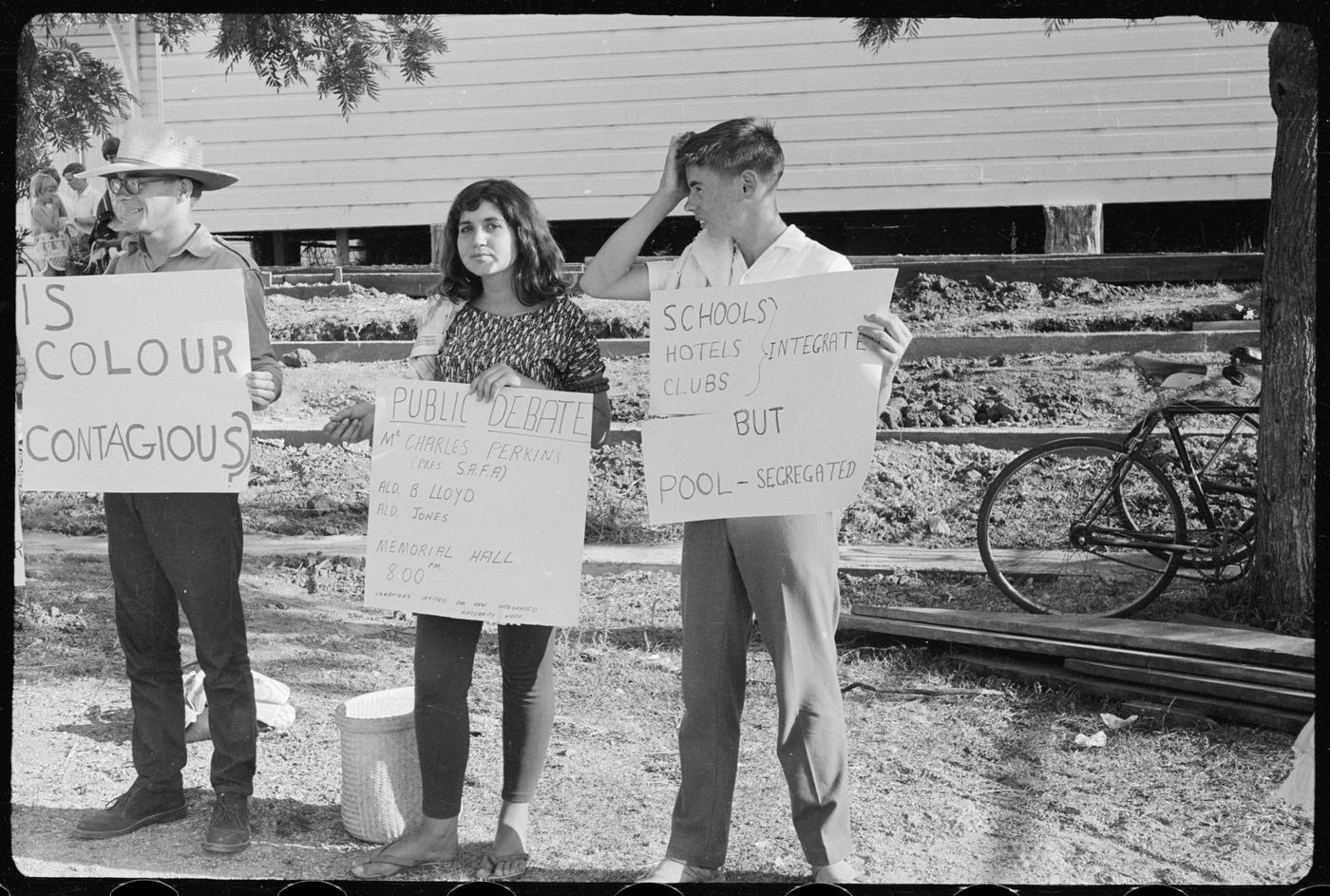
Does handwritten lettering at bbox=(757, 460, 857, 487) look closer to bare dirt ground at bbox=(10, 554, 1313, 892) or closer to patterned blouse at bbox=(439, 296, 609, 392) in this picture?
patterned blouse at bbox=(439, 296, 609, 392)

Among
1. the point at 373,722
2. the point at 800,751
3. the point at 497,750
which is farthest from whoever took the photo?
the point at 497,750

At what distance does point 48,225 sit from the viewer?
6367 millimetres

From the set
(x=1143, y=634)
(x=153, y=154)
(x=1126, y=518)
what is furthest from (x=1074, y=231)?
(x=153, y=154)

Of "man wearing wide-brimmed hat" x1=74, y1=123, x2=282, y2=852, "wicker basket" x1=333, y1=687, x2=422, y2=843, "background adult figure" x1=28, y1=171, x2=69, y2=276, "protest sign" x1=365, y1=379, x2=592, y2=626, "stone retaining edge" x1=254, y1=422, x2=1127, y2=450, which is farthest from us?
"stone retaining edge" x1=254, y1=422, x2=1127, y2=450

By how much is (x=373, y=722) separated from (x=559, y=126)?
204 inches

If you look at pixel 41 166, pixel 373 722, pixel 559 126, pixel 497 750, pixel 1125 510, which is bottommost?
pixel 497 750

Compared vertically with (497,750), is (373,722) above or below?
above

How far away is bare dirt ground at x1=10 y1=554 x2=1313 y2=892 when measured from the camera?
3.47 metres

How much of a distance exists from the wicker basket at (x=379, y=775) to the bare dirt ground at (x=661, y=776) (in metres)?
0.12

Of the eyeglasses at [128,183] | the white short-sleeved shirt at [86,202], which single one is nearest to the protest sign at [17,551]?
the eyeglasses at [128,183]

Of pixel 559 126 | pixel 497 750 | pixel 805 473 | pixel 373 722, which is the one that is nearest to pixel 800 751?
pixel 805 473

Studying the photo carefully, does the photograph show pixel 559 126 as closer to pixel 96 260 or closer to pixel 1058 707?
pixel 96 260

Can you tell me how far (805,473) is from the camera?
3.05 meters

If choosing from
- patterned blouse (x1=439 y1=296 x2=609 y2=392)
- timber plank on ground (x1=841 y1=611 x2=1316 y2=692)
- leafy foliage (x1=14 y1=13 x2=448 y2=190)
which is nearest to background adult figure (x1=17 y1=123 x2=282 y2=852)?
patterned blouse (x1=439 y1=296 x2=609 y2=392)
